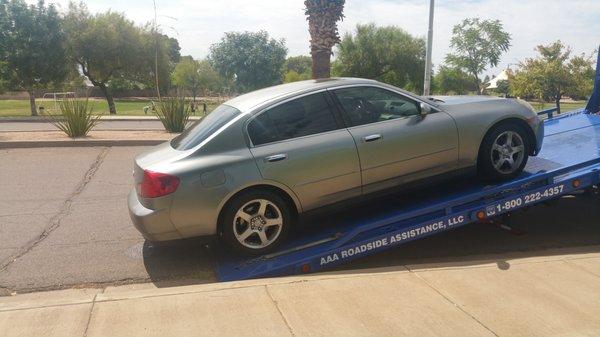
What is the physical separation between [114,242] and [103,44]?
3677cm

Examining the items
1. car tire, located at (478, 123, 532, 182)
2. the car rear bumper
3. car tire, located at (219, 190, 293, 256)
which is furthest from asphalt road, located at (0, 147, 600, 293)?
car tire, located at (478, 123, 532, 182)

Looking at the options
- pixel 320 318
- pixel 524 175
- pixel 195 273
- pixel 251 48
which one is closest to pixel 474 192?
pixel 524 175

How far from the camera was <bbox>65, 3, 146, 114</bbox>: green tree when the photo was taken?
38.5 m

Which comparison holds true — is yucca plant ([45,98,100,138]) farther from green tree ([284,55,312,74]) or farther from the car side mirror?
green tree ([284,55,312,74])

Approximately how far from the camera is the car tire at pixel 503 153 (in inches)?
216

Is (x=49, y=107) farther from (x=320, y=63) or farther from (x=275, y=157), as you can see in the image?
(x=275, y=157)

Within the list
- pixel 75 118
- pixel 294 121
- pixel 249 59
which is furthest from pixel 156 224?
pixel 249 59

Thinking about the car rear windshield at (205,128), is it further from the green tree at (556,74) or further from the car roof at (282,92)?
Answer: the green tree at (556,74)

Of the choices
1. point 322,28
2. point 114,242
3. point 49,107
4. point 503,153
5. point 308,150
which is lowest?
point 114,242

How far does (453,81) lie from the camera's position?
1796 inches

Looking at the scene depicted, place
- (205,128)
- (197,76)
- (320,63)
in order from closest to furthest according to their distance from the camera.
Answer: (205,128)
(320,63)
(197,76)

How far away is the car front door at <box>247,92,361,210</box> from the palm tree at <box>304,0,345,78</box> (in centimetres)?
1070

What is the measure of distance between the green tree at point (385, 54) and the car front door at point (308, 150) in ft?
126

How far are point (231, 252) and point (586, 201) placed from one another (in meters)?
5.32
